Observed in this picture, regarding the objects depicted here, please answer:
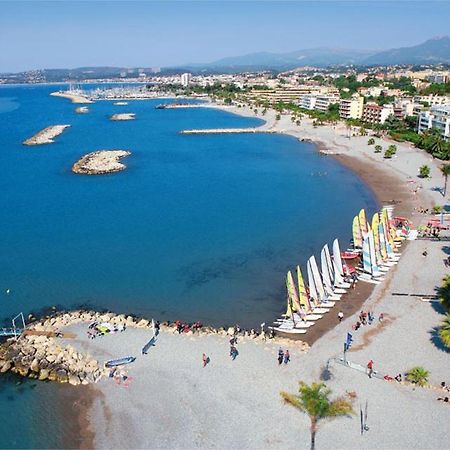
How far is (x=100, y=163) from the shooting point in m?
78.9

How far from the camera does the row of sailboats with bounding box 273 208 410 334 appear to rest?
1195 inches

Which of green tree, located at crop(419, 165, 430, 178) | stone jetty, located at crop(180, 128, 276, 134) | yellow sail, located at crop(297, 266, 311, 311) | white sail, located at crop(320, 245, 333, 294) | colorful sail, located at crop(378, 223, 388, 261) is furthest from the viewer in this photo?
stone jetty, located at crop(180, 128, 276, 134)

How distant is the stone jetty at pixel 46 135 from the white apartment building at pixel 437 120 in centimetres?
7372

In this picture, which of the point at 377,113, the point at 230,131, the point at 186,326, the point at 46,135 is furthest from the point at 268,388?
the point at 46,135

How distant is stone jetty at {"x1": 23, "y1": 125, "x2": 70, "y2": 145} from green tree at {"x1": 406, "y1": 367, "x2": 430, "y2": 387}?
3686 inches

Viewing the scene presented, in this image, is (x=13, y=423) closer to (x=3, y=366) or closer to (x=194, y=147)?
(x=3, y=366)

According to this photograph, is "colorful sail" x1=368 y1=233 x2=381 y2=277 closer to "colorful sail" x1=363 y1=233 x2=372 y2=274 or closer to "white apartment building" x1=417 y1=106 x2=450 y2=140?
"colorful sail" x1=363 y1=233 x2=372 y2=274

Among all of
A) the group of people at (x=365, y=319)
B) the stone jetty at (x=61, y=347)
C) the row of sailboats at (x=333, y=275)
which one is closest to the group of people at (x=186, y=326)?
the stone jetty at (x=61, y=347)

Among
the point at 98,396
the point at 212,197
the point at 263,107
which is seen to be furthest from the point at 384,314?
the point at 263,107

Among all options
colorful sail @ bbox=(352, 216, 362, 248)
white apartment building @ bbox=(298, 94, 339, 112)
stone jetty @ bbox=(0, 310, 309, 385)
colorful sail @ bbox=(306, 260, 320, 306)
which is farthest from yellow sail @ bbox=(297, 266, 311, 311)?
white apartment building @ bbox=(298, 94, 339, 112)

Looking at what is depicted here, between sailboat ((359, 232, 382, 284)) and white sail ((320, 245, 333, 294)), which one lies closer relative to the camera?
white sail ((320, 245, 333, 294))

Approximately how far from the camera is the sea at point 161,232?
33.0 meters

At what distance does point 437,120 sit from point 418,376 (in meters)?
73.5

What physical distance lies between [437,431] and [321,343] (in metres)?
8.21
